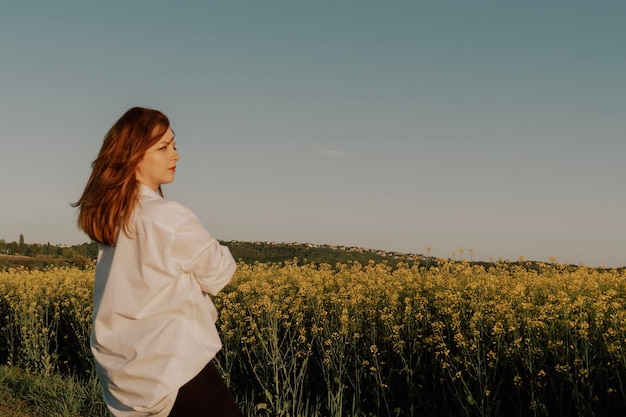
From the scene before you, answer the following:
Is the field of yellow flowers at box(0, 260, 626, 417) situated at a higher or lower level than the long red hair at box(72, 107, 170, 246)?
lower

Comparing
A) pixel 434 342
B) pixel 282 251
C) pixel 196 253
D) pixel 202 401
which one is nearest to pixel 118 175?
pixel 196 253

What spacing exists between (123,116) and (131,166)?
0.27 metres

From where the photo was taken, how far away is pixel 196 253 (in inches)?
118

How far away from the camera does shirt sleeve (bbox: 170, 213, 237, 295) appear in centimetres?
297

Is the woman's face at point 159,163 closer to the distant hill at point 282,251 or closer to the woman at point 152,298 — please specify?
the woman at point 152,298

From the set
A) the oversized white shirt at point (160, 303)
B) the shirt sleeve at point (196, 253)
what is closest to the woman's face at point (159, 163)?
the oversized white shirt at point (160, 303)

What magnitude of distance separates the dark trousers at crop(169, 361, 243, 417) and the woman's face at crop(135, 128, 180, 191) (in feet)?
3.07

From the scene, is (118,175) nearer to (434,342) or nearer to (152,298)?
(152,298)

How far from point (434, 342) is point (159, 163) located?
4.18m

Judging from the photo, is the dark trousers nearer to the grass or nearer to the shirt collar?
the shirt collar

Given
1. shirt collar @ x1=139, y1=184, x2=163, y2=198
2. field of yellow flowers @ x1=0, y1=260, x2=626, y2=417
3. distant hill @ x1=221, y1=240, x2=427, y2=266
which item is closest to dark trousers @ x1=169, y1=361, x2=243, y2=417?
shirt collar @ x1=139, y1=184, x2=163, y2=198

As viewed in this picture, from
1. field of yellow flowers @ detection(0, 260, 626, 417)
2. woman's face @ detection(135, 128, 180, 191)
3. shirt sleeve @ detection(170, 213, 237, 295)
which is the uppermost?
woman's face @ detection(135, 128, 180, 191)

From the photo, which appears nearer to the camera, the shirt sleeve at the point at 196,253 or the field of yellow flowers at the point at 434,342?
the shirt sleeve at the point at 196,253

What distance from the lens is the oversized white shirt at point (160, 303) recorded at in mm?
2947
